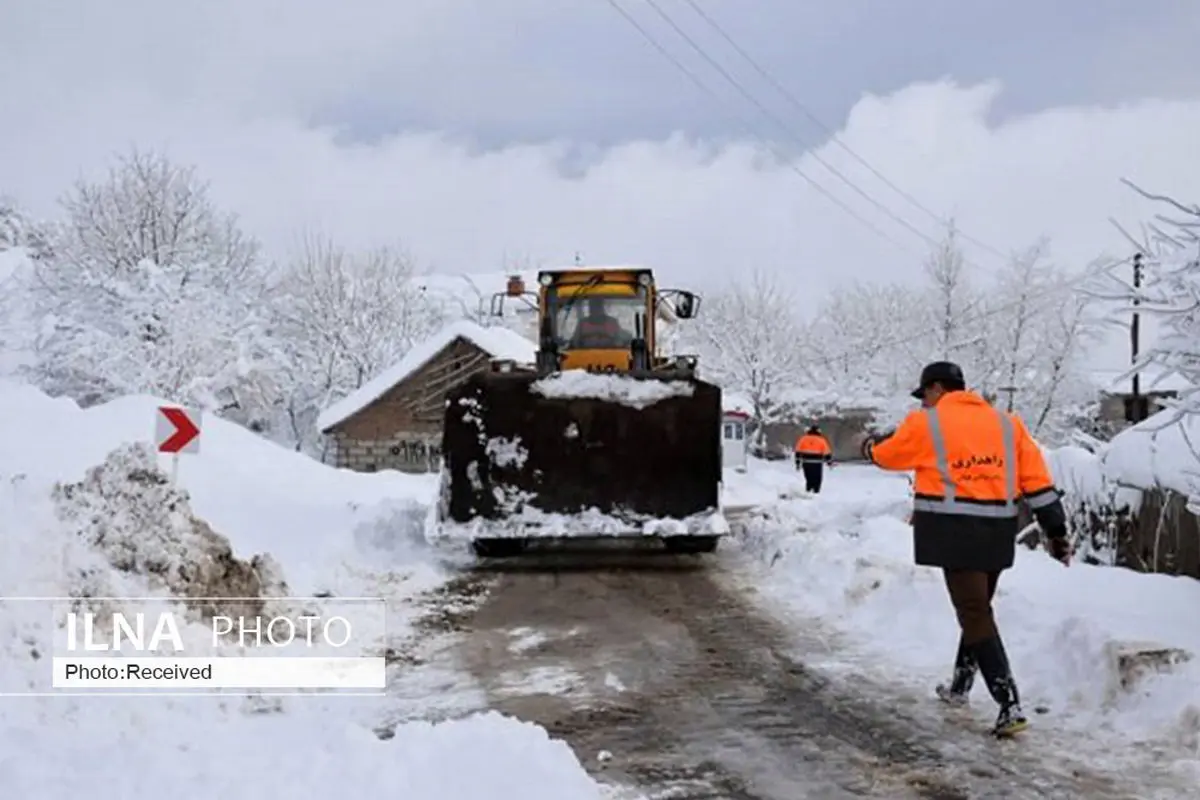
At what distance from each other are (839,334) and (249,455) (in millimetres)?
46074

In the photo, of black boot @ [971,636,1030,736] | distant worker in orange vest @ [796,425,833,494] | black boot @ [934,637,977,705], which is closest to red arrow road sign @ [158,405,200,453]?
black boot @ [934,637,977,705]

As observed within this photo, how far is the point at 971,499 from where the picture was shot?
516cm

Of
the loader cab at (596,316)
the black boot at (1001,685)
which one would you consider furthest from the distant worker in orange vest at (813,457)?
the black boot at (1001,685)

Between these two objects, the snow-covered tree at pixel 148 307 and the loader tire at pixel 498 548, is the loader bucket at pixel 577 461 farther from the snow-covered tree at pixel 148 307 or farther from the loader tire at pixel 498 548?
the snow-covered tree at pixel 148 307

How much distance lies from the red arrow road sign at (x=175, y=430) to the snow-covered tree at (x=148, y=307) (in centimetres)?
2084

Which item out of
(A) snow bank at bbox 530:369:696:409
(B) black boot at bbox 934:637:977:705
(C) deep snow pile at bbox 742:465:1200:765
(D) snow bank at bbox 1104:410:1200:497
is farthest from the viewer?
(A) snow bank at bbox 530:369:696:409

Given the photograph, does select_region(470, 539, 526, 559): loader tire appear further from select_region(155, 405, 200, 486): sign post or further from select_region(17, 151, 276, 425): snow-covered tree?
select_region(17, 151, 276, 425): snow-covered tree

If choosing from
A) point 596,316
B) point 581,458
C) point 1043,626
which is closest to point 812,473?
point 596,316

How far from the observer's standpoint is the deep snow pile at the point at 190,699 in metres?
3.64

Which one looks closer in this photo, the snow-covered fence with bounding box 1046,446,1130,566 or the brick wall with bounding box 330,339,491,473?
the snow-covered fence with bounding box 1046,446,1130,566

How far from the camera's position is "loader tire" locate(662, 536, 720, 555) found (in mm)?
11070

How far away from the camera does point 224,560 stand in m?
7.20

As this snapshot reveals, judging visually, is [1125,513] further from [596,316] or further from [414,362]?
[414,362]

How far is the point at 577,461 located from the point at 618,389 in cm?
82
